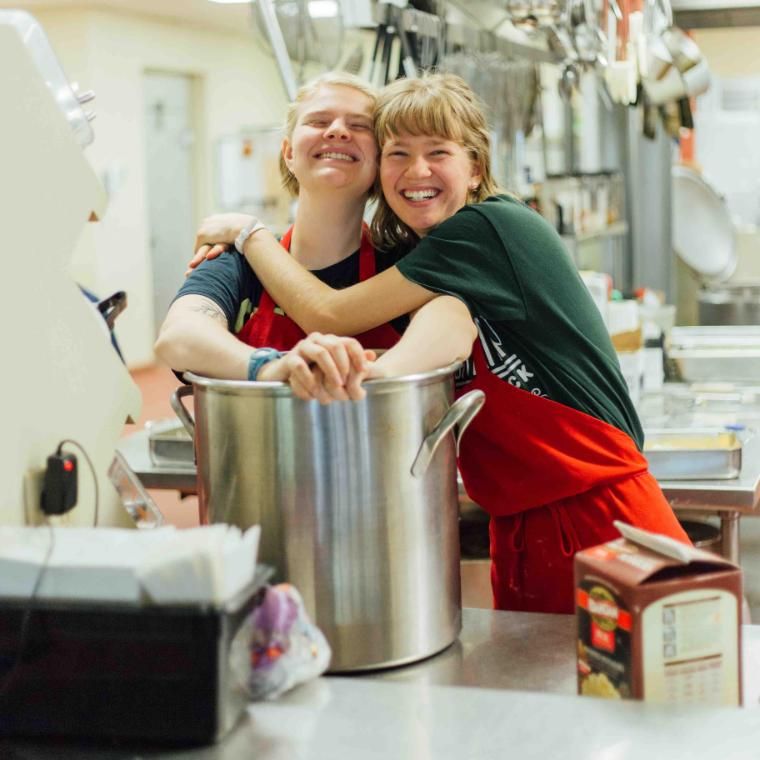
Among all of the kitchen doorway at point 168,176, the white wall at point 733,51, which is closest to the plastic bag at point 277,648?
the white wall at point 733,51

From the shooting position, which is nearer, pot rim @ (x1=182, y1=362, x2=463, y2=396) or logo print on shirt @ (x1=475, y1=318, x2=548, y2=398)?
pot rim @ (x1=182, y1=362, x2=463, y2=396)

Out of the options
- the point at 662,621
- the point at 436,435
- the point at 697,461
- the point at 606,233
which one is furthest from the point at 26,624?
the point at 606,233

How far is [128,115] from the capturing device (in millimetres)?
8500

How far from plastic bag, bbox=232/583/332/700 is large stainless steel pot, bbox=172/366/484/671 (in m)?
0.14

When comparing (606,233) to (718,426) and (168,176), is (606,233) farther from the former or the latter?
(168,176)

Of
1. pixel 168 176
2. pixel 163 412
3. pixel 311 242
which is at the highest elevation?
pixel 168 176

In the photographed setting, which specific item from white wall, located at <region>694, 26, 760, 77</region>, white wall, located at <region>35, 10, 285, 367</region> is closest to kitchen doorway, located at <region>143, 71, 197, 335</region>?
white wall, located at <region>35, 10, 285, 367</region>

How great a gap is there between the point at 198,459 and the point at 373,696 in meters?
0.34

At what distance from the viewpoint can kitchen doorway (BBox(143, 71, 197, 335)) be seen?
9047 mm

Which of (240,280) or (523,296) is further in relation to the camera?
(240,280)

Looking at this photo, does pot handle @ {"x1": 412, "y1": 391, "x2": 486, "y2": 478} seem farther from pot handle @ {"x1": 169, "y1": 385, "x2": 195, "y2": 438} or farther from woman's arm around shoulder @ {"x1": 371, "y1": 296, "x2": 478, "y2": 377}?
pot handle @ {"x1": 169, "y1": 385, "x2": 195, "y2": 438}

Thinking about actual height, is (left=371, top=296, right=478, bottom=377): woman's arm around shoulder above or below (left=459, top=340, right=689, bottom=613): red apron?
above

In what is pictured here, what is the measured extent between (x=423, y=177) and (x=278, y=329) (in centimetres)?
29

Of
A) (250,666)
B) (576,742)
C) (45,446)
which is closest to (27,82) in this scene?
(45,446)
